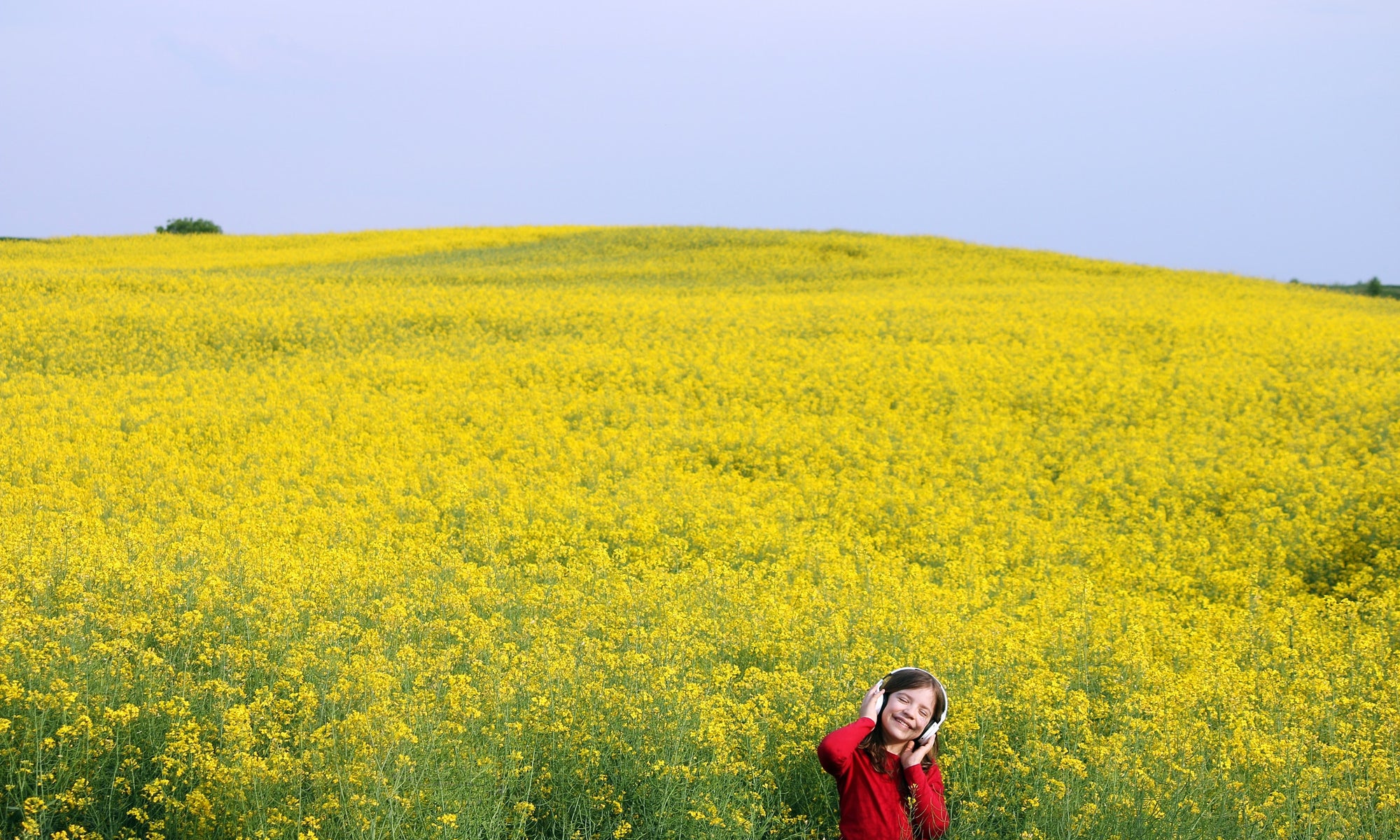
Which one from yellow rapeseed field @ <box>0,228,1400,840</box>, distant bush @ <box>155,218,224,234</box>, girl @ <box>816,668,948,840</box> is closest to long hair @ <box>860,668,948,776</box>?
girl @ <box>816,668,948,840</box>

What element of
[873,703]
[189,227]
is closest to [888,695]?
[873,703]

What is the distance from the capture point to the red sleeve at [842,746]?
14.0 feet

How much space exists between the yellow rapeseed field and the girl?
0.43 metres

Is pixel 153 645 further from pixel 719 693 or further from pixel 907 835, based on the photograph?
pixel 907 835

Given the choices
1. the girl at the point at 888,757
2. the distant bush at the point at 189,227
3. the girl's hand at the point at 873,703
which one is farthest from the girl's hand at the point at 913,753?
the distant bush at the point at 189,227

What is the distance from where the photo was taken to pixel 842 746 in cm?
426

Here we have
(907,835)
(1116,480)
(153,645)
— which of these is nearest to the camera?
(907,835)

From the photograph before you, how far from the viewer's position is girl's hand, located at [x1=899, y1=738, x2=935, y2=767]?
14.2ft

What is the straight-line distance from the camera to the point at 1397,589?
896cm

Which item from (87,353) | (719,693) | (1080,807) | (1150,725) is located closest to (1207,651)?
(1150,725)

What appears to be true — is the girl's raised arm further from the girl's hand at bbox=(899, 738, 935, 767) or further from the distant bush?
the distant bush

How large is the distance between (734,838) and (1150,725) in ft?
7.18

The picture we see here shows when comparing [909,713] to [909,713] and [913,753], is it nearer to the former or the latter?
[909,713]

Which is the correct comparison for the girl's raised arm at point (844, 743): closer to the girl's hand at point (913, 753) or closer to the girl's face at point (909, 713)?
the girl's face at point (909, 713)
